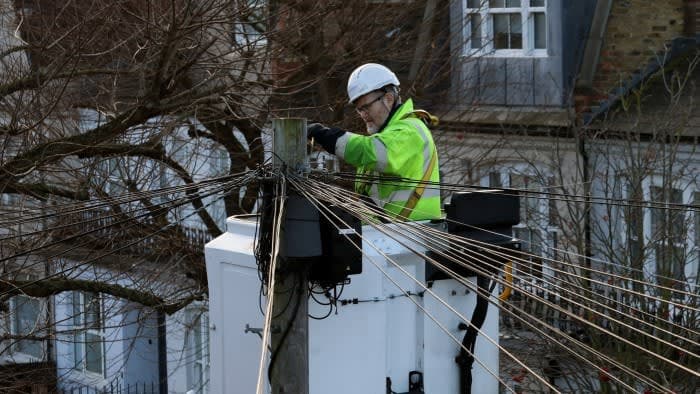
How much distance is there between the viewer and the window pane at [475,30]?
1883cm

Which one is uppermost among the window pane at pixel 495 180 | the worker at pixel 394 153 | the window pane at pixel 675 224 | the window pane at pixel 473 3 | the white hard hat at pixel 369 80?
the window pane at pixel 473 3

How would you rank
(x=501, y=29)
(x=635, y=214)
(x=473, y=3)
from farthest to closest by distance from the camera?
1. (x=501, y=29)
2. (x=473, y=3)
3. (x=635, y=214)

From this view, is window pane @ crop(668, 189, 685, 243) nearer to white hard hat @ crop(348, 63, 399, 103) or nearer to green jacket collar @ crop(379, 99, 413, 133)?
green jacket collar @ crop(379, 99, 413, 133)

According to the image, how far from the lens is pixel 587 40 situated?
20312 mm

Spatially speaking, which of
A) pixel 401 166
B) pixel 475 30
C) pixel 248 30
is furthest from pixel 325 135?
pixel 475 30

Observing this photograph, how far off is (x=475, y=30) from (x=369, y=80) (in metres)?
10.5

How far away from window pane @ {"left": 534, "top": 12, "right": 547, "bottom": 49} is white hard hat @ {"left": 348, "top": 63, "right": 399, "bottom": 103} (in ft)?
41.8

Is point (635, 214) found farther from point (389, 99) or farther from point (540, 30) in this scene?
point (540, 30)

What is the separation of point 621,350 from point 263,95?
14.9 feet

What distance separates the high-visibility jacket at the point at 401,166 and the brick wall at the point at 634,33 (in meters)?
11.7

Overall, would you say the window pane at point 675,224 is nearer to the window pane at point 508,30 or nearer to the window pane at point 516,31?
the window pane at point 508,30

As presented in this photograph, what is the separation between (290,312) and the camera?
7254 mm

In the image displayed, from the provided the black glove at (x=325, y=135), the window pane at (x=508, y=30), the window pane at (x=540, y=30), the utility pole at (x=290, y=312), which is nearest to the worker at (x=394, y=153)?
the black glove at (x=325, y=135)

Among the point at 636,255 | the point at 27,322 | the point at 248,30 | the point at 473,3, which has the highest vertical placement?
the point at 473,3
